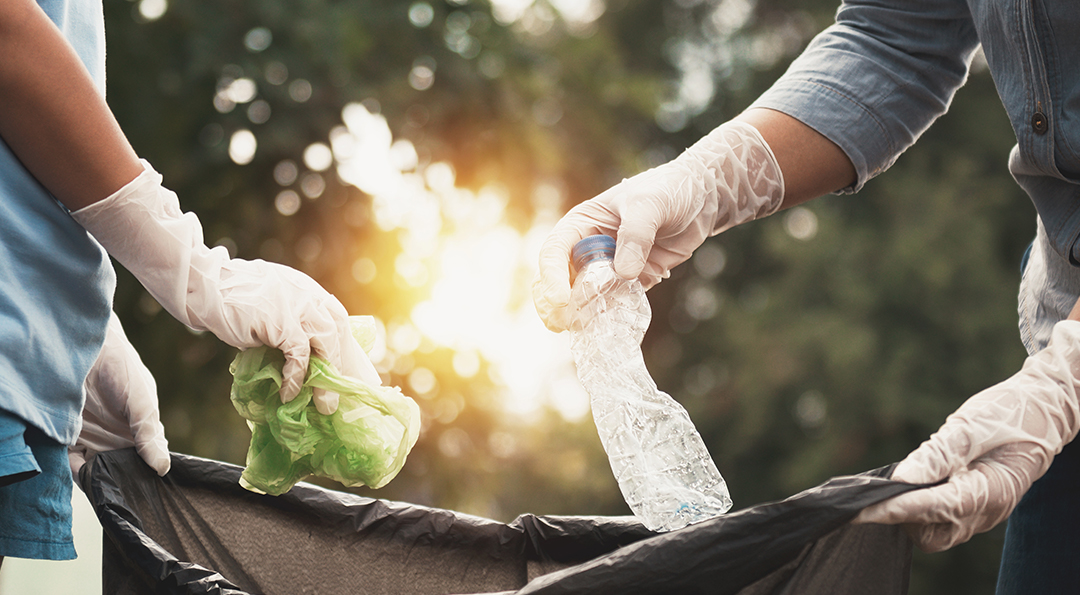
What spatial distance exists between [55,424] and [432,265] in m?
2.92

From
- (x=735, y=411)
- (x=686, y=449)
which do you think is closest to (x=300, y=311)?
(x=686, y=449)

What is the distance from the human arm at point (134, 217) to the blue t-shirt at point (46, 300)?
3 cm

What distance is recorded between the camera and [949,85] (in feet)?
5.02

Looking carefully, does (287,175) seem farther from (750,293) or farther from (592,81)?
(750,293)

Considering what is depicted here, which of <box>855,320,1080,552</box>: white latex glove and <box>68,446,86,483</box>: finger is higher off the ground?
<box>68,446,86,483</box>: finger

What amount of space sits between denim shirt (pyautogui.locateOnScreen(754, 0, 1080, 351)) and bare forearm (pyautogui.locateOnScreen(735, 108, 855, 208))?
2 centimetres

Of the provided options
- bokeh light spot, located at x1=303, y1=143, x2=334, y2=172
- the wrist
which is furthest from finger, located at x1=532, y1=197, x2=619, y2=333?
bokeh light spot, located at x1=303, y1=143, x2=334, y2=172

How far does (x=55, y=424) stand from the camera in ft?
3.31

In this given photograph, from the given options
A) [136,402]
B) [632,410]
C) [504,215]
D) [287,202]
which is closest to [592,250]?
[632,410]

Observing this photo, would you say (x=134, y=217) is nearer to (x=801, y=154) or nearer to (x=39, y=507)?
(x=39, y=507)

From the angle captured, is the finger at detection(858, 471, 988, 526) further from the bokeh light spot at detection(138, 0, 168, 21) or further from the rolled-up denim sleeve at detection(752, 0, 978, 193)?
the bokeh light spot at detection(138, 0, 168, 21)

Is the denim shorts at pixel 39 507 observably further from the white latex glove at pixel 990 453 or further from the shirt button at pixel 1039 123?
the shirt button at pixel 1039 123

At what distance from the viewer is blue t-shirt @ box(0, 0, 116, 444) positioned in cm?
94

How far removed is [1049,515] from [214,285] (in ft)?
4.29
